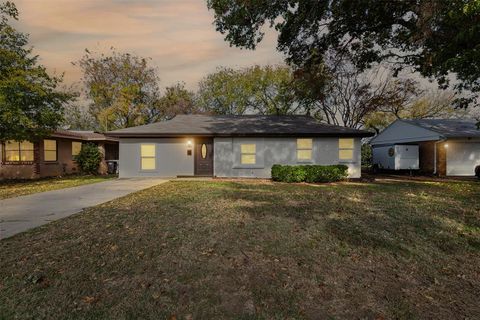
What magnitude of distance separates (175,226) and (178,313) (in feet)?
9.90

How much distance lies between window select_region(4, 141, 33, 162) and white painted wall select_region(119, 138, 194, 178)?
700 centimetres

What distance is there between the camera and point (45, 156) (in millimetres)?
19484

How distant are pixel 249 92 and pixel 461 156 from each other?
23.0 m

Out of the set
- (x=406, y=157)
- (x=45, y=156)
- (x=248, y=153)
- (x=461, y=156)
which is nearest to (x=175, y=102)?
(x=45, y=156)

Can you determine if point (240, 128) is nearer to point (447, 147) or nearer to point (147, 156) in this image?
point (147, 156)

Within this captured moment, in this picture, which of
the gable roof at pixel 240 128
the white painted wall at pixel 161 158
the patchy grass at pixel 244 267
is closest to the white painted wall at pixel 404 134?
the gable roof at pixel 240 128

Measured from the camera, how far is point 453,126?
22.4m

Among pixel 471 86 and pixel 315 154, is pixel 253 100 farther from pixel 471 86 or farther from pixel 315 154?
pixel 471 86

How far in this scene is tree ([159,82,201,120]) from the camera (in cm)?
3441

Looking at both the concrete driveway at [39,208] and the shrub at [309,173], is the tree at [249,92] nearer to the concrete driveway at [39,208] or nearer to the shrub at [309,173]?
the shrub at [309,173]

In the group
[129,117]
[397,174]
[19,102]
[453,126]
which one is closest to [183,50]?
[19,102]

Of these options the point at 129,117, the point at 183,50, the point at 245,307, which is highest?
the point at 183,50

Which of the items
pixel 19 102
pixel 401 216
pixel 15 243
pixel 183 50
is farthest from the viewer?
pixel 183 50

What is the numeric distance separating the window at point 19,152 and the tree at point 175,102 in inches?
659
